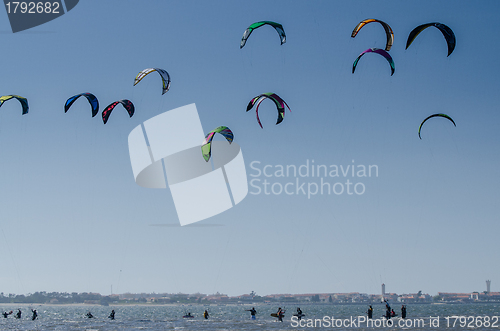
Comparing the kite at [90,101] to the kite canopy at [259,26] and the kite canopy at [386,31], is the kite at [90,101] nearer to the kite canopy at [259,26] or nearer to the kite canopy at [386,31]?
the kite canopy at [259,26]

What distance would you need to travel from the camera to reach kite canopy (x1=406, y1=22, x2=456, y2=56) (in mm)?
20453

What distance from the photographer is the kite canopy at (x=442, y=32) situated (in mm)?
20453

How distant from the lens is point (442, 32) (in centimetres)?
2055

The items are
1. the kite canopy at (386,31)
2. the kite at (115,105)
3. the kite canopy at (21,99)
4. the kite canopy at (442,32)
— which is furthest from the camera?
the kite at (115,105)

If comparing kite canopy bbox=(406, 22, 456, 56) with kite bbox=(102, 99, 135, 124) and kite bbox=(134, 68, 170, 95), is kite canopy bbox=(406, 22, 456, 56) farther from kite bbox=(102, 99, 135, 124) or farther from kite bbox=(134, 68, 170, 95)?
kite bbox=(102, 99, 135, 124)

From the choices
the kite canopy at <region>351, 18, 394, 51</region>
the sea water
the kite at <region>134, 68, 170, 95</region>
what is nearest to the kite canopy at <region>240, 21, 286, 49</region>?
the kite canopy at <region>351, 18, 394, 51</region>

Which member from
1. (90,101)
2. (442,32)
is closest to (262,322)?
(90,101)

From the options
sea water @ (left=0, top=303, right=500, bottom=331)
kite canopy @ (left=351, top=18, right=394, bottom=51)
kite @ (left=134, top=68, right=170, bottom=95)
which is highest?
kite canopy @ (left=351, top=18, right=394, bottom=51)

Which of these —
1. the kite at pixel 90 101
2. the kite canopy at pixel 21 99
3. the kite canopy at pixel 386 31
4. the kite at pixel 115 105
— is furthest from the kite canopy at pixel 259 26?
the kite canopy at pixel 21 99

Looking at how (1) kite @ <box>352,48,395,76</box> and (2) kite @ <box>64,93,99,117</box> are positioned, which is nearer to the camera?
Result: (1) kite @ <box>352,48,395,76</box>

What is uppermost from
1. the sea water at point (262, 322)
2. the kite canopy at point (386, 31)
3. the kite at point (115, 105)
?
the kite canopy at point (386, 31)

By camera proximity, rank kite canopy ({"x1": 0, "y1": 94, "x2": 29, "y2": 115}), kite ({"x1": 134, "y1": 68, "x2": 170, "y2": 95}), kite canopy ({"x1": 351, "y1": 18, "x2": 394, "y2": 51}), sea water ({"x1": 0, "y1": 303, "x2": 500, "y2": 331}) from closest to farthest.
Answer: kite canopy ({"x1": 351, "y1": 18, "x2": 394, "y2": 51})
kite ({"x1": 134, "y1": 68, "x2": 170, "y2": 95})
kite canopy ({"x1": 0, "y1": 94, "x2": 29, "y2": 115})
sea water ({"x1": 0, "y1": 303, "x2": 500, "y2": 331})

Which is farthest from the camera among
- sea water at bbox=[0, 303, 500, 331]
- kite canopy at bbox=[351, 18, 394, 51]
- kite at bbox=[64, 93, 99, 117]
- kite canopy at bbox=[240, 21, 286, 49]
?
sea water at bbox=[0, 303, 500, 331]

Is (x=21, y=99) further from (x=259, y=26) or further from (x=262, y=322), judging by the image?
(x=262, y=322)
